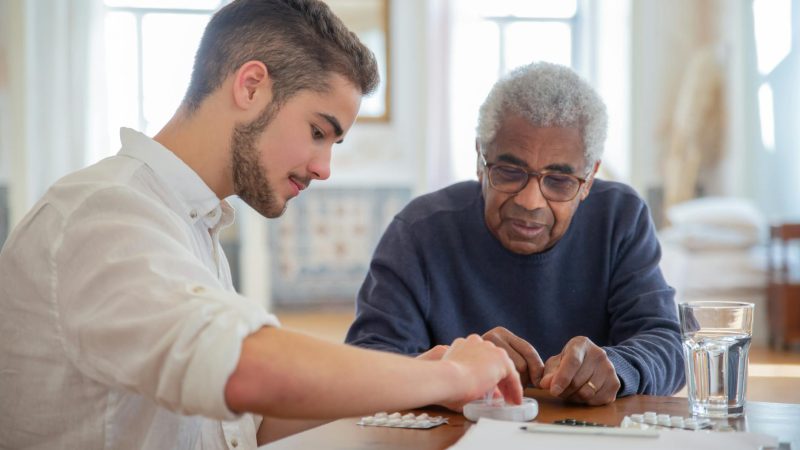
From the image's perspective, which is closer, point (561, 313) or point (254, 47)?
point (254, 47)

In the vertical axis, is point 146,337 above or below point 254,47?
below

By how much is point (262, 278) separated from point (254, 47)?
18.7ft

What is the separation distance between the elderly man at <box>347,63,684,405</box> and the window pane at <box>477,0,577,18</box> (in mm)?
5635

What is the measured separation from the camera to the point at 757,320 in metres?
5.48

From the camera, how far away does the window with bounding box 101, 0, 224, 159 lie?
23.2ft

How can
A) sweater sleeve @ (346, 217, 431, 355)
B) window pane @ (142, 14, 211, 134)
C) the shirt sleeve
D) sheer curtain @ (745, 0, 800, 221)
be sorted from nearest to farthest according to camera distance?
the shirt sleeve, sweater sleeve @ (346, 217, 431, 355), sheer curtain @ (745, 0, 800, 221), window pane @ (142, 14, 211, 134)

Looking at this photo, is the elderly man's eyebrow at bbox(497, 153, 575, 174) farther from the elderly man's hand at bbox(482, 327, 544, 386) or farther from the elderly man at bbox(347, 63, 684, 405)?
the elderly man's hand at bbox(482, 327, 544, 386)

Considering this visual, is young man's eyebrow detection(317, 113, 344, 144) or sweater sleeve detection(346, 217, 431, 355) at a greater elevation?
young man's eyebrow detection(317, 113, 344, 144)

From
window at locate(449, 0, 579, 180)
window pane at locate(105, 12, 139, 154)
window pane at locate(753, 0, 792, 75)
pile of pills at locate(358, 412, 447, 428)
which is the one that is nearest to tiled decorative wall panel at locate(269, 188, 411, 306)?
window at locate(449, 0, 579, 180)

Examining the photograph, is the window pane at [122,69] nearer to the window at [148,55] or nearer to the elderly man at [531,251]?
the window at [148,55]

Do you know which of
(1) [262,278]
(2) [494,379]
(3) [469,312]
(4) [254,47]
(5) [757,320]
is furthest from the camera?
(1) [262,278]

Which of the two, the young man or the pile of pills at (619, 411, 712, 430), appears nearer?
the young man

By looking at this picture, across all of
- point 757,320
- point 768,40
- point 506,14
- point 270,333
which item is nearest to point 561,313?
point 270,333

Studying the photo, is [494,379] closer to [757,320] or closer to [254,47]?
[254,47]
